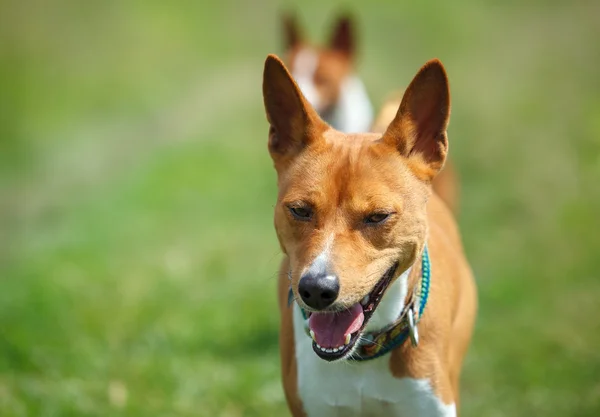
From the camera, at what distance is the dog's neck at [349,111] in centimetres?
935

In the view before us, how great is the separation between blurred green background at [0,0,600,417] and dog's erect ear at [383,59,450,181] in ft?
7.20

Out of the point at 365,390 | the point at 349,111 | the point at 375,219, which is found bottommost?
the point at 365,390

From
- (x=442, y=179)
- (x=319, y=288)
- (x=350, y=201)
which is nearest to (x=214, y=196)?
(x=442, y=179)

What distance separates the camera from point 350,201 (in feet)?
12.0

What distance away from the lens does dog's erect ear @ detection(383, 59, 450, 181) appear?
388 centimetres

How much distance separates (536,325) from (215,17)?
1196 cm

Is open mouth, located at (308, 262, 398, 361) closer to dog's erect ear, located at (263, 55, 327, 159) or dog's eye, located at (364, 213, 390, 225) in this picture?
dog's eye, located at (364, 213, 390, 225)

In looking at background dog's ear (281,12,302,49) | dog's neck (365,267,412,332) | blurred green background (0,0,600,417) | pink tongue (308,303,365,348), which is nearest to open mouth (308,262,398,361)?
pink tongue (308,303,365,348)

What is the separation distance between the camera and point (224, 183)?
34.6ft

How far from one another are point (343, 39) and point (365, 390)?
6.88 meters

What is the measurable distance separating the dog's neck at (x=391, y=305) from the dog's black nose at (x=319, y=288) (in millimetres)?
534

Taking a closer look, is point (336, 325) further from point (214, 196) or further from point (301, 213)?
point (214, 196)

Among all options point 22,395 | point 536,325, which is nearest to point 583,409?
point 536,325

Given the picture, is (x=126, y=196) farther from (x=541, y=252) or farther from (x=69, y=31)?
(x=69, y=31)
